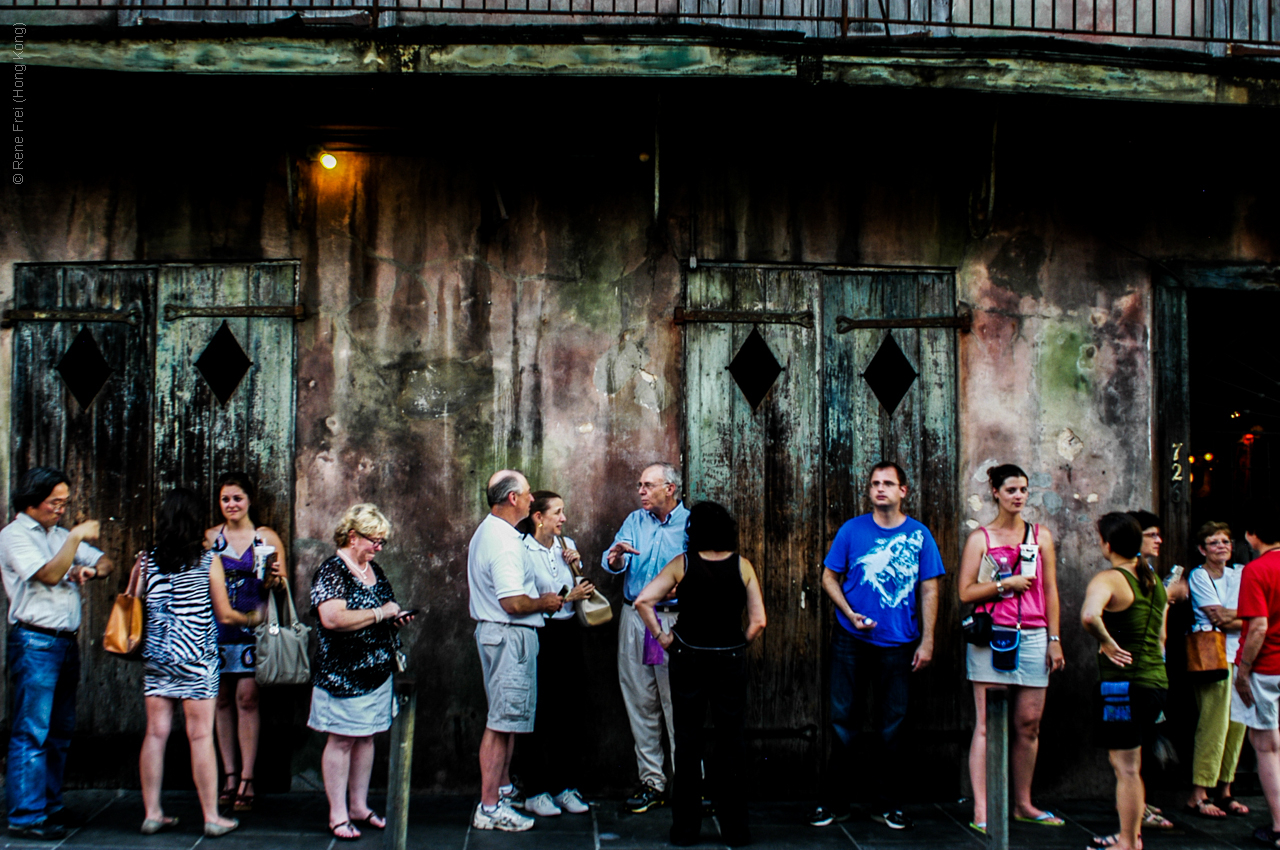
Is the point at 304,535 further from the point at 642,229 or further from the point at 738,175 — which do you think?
the point at 738,175

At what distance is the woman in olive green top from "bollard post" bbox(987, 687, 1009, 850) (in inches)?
34.4

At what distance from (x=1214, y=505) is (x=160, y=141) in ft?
25.4

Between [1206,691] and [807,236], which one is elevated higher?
[807,236]

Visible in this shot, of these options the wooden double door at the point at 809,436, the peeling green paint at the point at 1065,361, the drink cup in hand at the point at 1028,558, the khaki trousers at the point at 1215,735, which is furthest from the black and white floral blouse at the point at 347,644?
the khaki trousers at the point at 1215,735

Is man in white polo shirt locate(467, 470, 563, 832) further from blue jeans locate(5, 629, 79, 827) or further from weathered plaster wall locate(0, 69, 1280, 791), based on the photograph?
blue jeans locate(5, 629, 79, 827)

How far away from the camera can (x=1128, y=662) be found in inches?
188

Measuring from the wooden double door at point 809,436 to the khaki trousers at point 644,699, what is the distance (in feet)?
2.27

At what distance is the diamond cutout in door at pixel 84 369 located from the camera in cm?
Result: 622

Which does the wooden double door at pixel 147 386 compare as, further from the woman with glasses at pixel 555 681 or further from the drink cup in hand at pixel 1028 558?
the drink cup in hand at pixel 1028 558

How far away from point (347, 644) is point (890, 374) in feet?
12.7

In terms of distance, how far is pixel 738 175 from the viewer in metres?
6.41

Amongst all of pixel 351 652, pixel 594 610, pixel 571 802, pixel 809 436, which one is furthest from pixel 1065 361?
pixel 351 652

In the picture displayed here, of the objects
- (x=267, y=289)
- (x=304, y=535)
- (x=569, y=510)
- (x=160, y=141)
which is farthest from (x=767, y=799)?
(x=160, y=141)

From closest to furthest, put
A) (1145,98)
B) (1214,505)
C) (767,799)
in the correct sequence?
(1145,98) < (767,799) < (1214,505)
